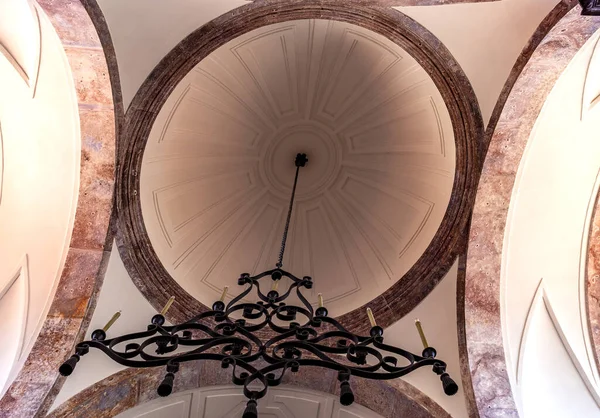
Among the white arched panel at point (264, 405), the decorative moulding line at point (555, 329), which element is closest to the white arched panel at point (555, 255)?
the decorative moulding line at point (555, 329)

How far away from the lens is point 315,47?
591 cm

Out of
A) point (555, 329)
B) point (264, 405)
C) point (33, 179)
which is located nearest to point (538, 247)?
point (555, 329)

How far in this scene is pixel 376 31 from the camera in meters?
5.20

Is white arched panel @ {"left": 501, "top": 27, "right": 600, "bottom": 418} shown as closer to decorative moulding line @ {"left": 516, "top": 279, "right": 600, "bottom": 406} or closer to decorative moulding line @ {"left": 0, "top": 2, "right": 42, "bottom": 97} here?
decorative moulding line @ {"left": 516, "top": 279, "right": 600, "bottom": 406}

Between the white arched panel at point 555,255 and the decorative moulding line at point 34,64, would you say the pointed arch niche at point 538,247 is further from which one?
the decorative moulding line at point 34,64

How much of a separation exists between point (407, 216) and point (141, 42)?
3937 millimetres

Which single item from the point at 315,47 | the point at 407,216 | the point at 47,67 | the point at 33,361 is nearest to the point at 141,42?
the point at 47,67

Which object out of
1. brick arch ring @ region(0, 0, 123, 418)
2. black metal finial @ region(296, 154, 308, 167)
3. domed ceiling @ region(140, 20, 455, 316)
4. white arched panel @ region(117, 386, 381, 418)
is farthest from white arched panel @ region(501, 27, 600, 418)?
brick arch ring @ region(0, 0, 123, 418)

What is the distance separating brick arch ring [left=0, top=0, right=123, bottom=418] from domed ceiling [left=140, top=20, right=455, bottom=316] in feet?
1.92

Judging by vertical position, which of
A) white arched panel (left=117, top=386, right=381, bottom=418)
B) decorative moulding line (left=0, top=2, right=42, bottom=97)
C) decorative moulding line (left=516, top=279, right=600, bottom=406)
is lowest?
white arched panel (left=117, top=386, right=381, bottom=418)

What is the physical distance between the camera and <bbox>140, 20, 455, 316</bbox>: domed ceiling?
5805 millimetres

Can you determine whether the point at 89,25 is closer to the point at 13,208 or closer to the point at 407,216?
the point at 13,208

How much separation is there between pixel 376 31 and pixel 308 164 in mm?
2456

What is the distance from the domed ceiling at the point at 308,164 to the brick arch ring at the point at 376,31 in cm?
18
